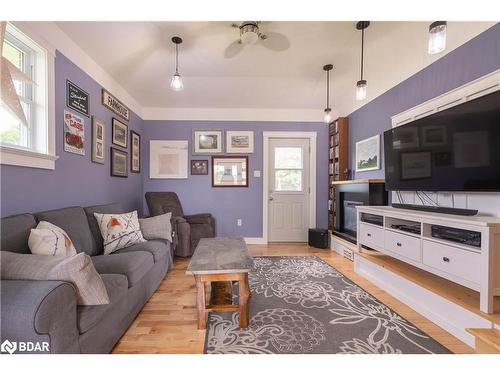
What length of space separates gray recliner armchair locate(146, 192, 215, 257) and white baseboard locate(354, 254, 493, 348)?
232 centimetres

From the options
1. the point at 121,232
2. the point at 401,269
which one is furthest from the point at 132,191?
the point at 401,269

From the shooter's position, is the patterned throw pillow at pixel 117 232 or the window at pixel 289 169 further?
the window at pixel 289 169

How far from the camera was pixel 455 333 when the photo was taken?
1494mm

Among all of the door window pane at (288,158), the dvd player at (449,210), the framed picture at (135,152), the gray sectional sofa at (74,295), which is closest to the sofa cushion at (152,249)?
the gray sectional sofa at (74,295)

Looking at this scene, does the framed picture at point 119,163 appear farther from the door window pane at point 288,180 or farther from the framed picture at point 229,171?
the door window pane at point 288,180

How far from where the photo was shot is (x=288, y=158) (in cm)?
419

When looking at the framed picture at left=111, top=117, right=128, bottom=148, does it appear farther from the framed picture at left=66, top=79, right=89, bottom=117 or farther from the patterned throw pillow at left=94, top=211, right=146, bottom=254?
the patterned throw pillow at left=94, top=211, right=146, bottom=254

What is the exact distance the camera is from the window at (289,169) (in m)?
4.18

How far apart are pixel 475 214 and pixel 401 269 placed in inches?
31.0

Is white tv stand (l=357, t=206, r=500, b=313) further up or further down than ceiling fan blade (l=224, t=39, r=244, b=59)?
further down

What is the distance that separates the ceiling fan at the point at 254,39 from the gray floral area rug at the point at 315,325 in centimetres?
237

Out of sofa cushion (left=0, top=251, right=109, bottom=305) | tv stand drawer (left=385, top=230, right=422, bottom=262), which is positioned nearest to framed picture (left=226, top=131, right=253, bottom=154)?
tv stand drawer (left=385, top=230, right=422, bottom=262)

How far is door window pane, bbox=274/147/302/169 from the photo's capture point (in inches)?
165
